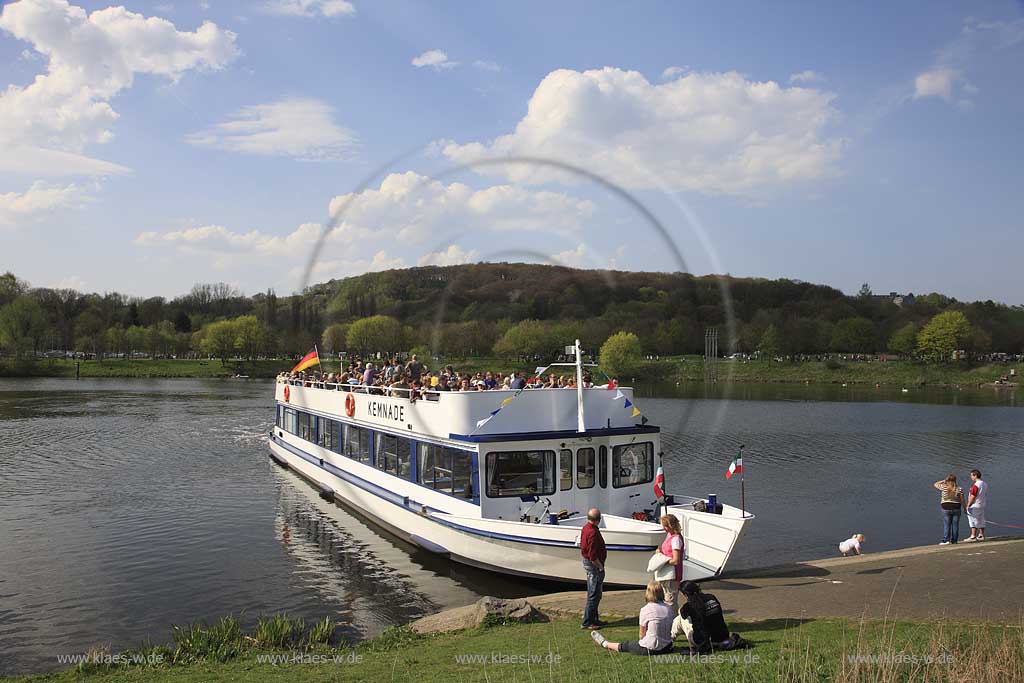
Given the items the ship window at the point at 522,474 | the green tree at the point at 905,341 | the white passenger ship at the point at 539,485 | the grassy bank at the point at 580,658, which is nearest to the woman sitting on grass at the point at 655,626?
the grassy bank at the point at 580,658

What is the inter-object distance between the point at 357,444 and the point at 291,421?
1014 centimetres

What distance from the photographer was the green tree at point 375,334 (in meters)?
49.8

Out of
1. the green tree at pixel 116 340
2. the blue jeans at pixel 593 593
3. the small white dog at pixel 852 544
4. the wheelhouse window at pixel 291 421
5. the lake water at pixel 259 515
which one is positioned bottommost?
the lake water at pixel 259 515

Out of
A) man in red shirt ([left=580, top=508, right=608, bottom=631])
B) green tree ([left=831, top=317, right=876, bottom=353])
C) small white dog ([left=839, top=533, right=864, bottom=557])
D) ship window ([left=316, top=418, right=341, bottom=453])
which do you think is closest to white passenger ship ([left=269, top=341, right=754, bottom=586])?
man in red shirt ([left=580, top=508, right=608, bottom=631])

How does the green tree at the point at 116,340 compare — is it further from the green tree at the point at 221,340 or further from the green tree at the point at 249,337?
the green tree at the point at 249,337

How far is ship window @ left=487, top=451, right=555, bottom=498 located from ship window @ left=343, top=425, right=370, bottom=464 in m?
7.29

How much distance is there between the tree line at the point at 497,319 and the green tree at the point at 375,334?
123mm

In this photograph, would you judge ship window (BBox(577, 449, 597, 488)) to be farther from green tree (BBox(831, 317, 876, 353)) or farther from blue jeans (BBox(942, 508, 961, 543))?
green tree (BBox(831, 317, 876, 353))

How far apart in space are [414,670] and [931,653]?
19.4ft

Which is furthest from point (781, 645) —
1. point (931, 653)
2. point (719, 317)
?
point (719, 317)

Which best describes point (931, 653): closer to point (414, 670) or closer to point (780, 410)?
point (414, 670)

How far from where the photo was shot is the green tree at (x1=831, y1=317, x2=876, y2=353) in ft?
417

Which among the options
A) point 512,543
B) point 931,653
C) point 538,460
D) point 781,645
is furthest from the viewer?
point 538,460

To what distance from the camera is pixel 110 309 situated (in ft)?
521
